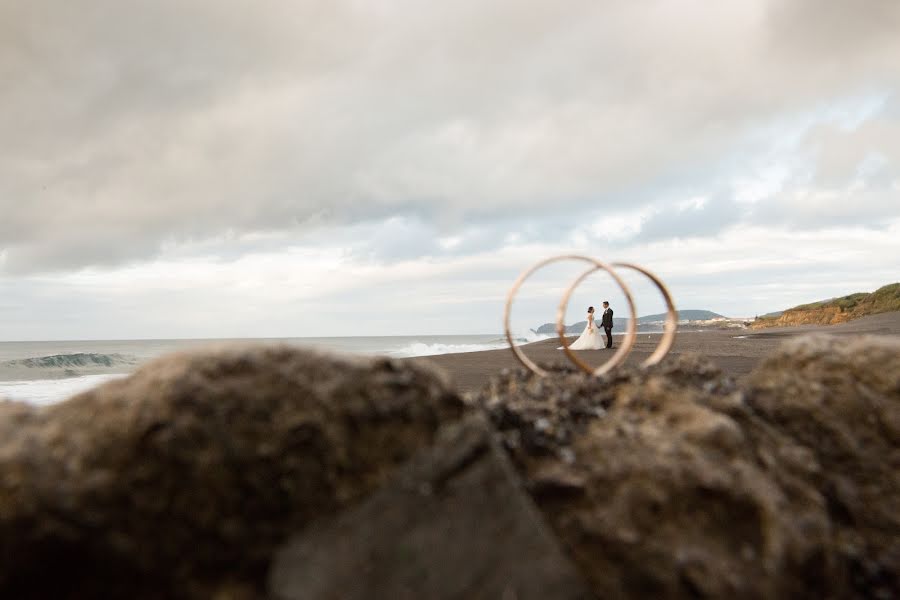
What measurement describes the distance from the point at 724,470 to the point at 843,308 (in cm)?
4143

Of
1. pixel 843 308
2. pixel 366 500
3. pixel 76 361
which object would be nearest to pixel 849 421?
pixel 366 500

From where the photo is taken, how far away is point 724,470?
309 centimetres

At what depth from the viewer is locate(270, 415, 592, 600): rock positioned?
254cm

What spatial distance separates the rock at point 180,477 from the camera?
251 centimetres

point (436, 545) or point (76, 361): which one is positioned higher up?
point (436, 545)

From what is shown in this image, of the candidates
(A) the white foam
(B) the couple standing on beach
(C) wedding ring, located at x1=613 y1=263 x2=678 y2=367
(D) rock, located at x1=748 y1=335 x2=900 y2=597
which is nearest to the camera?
(D) rock, located at x1=748 y1=335 x2=900 y2=597

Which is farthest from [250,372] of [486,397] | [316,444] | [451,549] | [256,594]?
[486,397]

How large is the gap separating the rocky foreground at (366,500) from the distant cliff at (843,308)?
120 feet

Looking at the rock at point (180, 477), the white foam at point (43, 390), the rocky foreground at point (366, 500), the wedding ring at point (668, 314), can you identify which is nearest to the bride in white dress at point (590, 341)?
the white foam at point (43, 390)

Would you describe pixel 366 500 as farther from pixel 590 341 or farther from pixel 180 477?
pixel 590 341

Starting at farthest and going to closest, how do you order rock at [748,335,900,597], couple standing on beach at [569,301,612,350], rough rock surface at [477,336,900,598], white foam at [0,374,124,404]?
1. couple standing on beach at [569,301,612,350]
2. white foam at [0,374,124,404]
3. rock at [748,335,900,597]
4. rough rock surface at [477,336,900,598]

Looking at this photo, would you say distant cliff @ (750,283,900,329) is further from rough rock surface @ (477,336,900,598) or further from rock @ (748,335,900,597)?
rough rock surface @ (477,336,900,598)

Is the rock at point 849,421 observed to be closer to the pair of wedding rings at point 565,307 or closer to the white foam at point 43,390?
the pair of wedding rings at point 565,307

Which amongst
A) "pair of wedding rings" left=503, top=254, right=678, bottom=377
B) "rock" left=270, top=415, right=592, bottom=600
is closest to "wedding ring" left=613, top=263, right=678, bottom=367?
"pair of wedding rings" left=503, top=254, right=678, bottom=377
